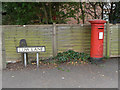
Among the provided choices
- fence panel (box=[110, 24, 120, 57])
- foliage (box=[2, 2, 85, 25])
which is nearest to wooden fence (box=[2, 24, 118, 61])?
fence panel (box=[110, 24, 120, 57])

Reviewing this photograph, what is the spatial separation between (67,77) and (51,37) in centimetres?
223

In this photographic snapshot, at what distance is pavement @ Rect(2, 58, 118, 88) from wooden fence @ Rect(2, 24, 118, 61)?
107 centimetres

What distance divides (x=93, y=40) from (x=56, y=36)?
160 cm

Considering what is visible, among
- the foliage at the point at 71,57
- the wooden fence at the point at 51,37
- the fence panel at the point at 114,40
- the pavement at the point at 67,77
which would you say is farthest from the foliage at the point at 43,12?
the pavement at the point at 67,77

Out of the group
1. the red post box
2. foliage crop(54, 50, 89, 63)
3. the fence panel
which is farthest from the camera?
the fence panel

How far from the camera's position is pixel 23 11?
5867mm

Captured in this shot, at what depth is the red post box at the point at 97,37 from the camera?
5180 millimetres

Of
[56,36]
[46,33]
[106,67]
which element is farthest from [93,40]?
[46,33]

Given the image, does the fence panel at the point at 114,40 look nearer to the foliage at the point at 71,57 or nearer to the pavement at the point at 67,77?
the pavement at the point at 67,77

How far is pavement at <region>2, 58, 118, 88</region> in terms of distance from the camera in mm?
3621

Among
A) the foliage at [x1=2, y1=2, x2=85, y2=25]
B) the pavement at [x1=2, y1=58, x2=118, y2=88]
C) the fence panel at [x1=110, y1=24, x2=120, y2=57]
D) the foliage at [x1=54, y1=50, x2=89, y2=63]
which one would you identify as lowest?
the pavement at [x1=2, y1=58, x2=118, y2=88]

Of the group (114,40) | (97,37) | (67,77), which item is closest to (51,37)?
(97,37)

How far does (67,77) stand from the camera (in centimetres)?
414

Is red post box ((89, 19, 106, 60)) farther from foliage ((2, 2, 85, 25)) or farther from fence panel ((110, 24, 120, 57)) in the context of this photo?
foliage ((2, 2, 85, 25))
